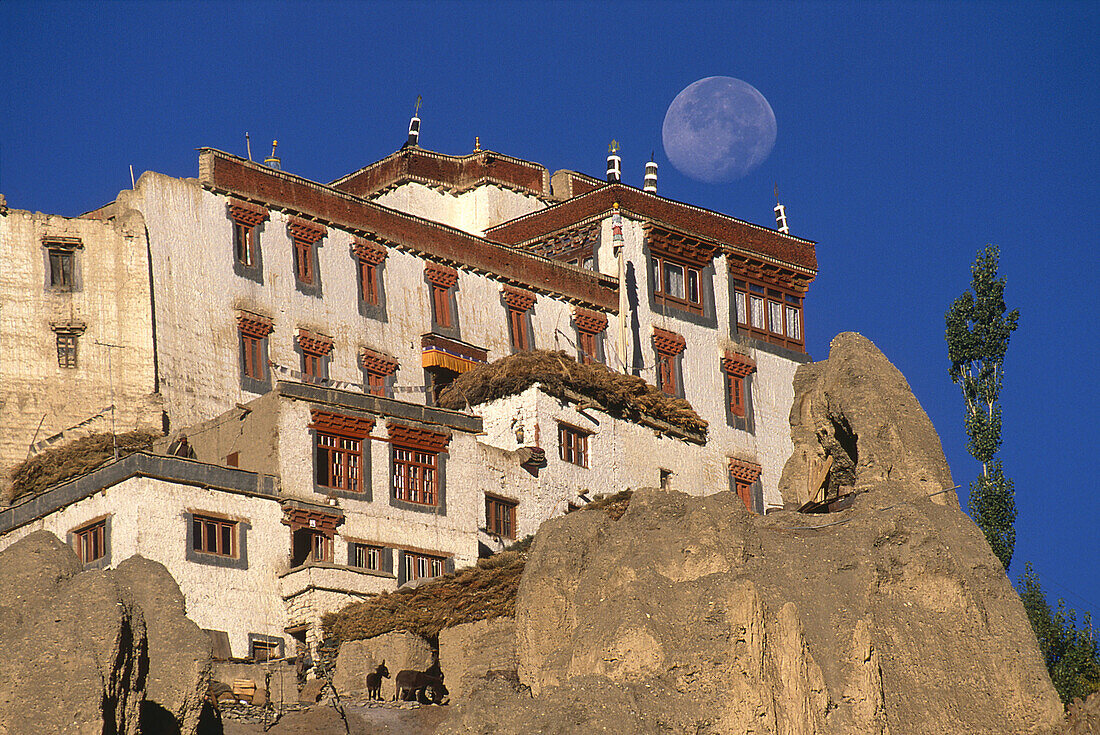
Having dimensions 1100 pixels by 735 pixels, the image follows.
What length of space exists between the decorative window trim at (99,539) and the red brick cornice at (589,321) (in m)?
22.1

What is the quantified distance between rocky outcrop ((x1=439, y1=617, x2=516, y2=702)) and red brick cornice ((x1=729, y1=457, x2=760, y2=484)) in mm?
23650

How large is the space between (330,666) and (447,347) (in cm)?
1856

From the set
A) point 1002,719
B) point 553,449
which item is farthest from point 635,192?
point 1002,719

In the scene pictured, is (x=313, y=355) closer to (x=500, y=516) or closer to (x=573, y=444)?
(x=573, y=444)

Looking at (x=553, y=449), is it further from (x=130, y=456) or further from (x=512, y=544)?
(x=130, y=456)

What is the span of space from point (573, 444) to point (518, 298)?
8804mm

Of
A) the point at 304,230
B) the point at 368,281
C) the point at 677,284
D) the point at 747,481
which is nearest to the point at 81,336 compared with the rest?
the point at 304,230

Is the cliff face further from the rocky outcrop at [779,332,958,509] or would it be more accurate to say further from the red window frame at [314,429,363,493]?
the red window frame at [314,429,363,493]

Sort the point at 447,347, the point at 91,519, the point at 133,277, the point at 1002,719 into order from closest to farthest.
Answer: the point at 1002,719 → the point at 91,519 → the point at 133,277 → the point at 447,347

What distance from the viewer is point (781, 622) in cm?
2216

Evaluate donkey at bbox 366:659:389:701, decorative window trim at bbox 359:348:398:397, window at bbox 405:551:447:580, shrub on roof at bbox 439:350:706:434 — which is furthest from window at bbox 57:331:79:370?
donkey at bbox 366:659:389:701

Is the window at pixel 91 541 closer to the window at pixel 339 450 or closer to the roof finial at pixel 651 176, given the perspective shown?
the window at pixel 339 450

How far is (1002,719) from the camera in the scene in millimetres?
24938

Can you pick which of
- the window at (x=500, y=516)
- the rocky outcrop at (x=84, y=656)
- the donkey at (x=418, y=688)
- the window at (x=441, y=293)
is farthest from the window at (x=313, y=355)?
the rocky outcrop at (x=84, y=656)
